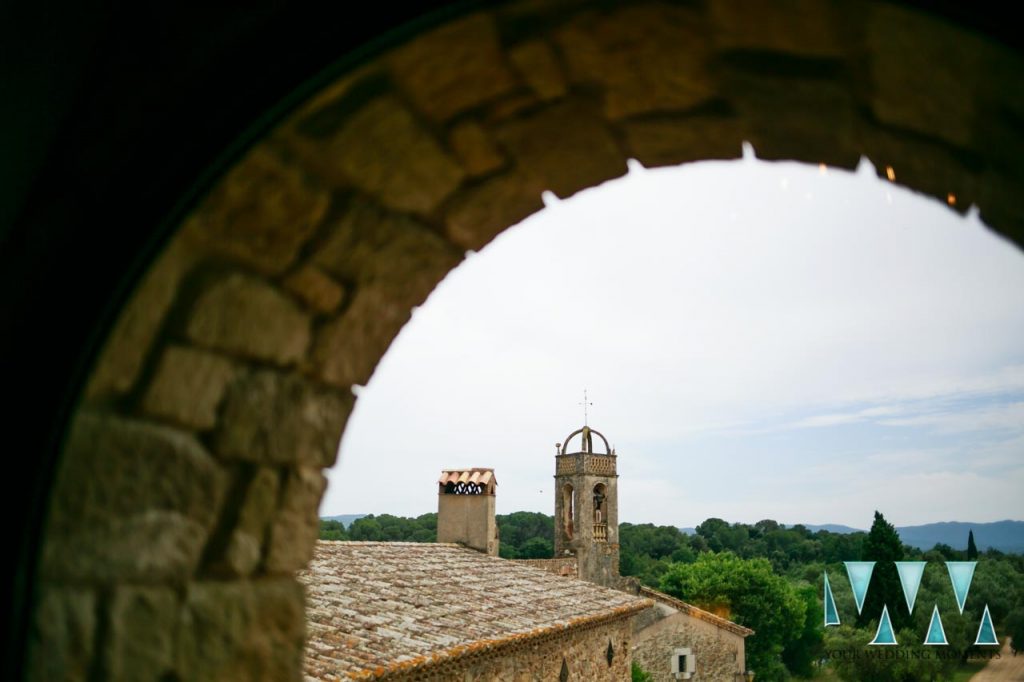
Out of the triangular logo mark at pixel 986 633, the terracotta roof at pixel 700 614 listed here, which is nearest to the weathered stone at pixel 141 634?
the terracotta roof at pixel 700 614

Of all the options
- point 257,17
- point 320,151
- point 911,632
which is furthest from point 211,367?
point 911,632

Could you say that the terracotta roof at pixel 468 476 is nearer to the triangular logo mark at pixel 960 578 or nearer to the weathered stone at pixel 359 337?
the weathered stone at pixel 359 337

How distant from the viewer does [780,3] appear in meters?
0.98

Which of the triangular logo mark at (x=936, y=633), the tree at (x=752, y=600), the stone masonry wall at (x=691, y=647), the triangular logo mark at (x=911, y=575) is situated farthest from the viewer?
the tree at (x=752, y=600)

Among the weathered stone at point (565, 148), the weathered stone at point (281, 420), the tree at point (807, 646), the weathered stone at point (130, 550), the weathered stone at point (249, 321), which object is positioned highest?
the weathered stone at point (565, 148)

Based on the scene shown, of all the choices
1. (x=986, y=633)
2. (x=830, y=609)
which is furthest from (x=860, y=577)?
(x=830, y=609)

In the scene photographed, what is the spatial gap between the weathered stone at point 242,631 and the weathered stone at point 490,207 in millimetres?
799

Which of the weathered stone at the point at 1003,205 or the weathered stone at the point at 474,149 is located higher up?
the weathered stone at the point at 474,149

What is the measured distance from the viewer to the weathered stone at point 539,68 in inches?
43.0

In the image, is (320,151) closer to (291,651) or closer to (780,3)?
(780,3)

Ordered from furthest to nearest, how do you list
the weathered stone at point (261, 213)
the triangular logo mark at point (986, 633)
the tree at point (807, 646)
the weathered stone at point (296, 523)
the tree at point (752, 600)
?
the tree at point (807, 646), the tree at point (752, 600), the triangular logo mark at point (986, 633), the weathered stone at point (296, 523), the weathered stone at point (261, 213)

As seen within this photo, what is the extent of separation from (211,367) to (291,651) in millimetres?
657

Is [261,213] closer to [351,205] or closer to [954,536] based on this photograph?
[351,205]

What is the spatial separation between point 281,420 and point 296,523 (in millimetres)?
237
